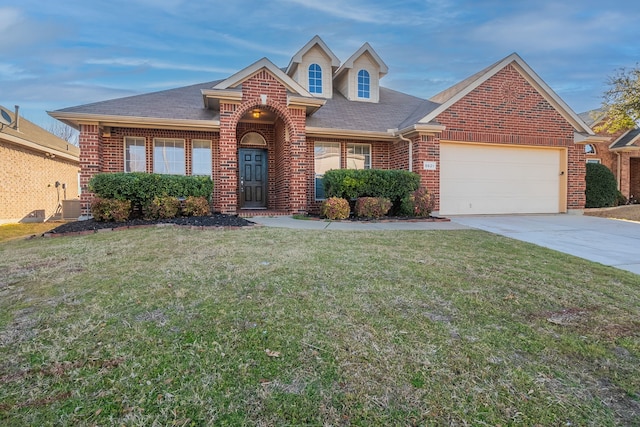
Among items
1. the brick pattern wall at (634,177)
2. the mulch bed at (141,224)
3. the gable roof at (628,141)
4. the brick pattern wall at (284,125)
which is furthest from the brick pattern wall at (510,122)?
the brick pattern wall at (634,177)

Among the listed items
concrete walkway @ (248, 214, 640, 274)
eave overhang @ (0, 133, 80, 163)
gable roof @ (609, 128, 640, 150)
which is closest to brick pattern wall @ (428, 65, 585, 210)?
concrete walkway @ (248, 214, 640, 274)

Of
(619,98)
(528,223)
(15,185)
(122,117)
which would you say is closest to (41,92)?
(15,185)

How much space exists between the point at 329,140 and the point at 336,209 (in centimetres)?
369

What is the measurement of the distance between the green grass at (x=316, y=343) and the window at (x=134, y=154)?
697 cm

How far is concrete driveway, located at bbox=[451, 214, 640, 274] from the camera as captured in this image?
5445 mm

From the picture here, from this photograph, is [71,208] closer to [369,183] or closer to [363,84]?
[369,183]

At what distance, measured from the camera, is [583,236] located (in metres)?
7.30

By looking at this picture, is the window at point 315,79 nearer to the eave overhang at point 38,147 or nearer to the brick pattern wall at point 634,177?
the eave overhang at point 38,147

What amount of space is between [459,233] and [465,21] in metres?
10.0

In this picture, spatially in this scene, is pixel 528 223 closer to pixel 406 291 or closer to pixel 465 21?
pixel 406 291

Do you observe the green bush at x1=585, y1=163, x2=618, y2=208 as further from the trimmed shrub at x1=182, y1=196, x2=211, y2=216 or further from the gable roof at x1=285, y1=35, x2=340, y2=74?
the trimmed shrub at x1=182, y1=196, x2=211, y2=216

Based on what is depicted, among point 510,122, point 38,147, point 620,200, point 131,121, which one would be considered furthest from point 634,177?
point 38,147

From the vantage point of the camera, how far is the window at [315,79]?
14.1 m

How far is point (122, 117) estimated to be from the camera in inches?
391
